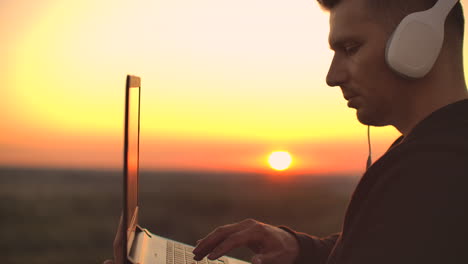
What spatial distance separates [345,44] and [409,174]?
0.45 meters

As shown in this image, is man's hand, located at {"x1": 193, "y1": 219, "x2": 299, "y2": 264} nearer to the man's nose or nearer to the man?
the man

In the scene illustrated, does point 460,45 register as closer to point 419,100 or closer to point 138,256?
point 419,100

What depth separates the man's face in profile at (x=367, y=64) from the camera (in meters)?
1.32

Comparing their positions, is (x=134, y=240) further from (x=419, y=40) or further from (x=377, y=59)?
(x=419, y=40)

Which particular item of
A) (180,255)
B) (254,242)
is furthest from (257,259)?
(180,255)

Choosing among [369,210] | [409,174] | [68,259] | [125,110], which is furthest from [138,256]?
[68,259]

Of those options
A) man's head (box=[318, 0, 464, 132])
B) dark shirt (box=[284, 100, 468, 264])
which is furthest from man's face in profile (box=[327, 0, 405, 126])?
dark shirt (box=[284, 100, 468, 264])

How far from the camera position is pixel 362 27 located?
132 cm

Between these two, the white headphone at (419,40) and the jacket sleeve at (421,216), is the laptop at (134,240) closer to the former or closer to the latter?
the jacket sleeve at (421,216)

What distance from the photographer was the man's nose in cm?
139

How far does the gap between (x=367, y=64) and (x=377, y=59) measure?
27mm

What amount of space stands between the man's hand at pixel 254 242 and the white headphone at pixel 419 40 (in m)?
0.63

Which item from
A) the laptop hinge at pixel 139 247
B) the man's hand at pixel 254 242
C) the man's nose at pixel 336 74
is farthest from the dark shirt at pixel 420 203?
the laptop hinge at pixel 139 247

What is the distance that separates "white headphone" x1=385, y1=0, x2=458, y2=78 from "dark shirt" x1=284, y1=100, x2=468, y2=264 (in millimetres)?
139
